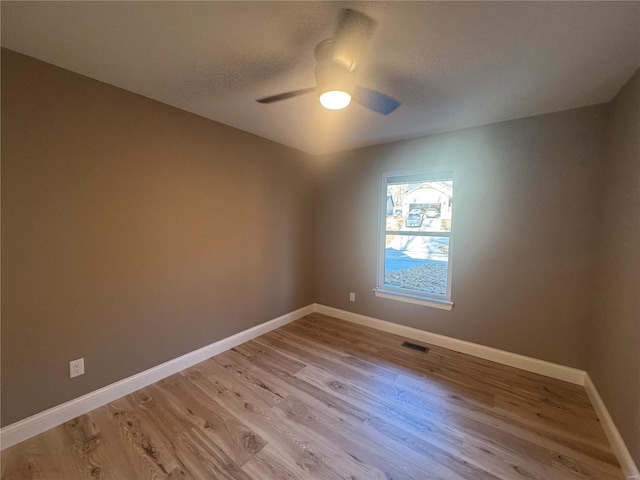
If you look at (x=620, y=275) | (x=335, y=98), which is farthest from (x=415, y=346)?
(x=335, y=98)

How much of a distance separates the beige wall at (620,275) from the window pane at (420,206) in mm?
1146

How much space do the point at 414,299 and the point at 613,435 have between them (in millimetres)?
1674

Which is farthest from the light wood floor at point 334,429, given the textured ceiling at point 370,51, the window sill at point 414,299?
the textured ceiling at point 370,51

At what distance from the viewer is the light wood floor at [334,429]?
1.42 m

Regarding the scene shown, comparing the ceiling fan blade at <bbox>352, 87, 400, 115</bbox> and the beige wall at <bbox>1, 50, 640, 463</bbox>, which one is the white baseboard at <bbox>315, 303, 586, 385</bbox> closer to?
the beige wall at <bbox>1, 50, 640, 463</bbox>

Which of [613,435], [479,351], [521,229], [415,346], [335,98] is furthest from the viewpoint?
[415,346]

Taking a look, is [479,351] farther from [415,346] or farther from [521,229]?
[521,229]

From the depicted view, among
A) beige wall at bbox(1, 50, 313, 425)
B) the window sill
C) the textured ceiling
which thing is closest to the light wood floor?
beige wall at bbox(1, 50, 313, 425)

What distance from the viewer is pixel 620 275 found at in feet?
5.47

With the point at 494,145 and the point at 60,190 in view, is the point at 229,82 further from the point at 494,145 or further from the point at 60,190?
the point at 494,145

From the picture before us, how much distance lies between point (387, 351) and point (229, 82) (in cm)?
286

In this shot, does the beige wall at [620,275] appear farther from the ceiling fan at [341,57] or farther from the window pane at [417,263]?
the ceiling fan at [341,57]

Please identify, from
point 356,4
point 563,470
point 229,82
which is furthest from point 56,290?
point 563,470

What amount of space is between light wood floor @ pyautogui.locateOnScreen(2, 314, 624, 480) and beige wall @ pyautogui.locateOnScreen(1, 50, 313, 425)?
407 mm
